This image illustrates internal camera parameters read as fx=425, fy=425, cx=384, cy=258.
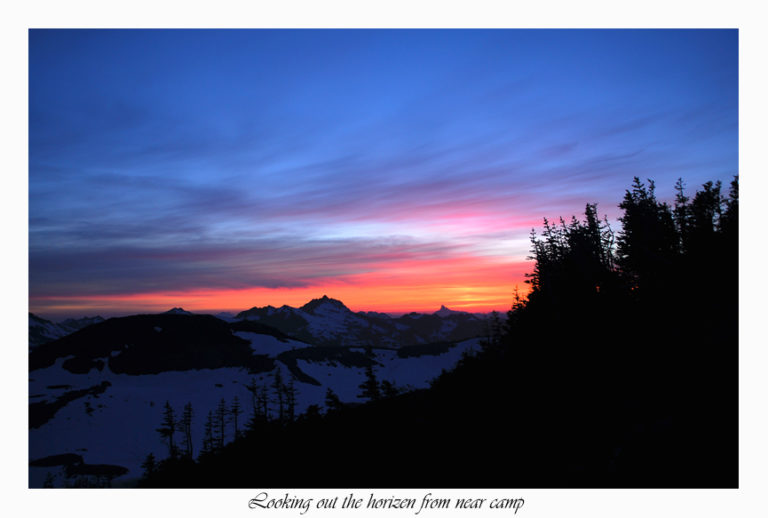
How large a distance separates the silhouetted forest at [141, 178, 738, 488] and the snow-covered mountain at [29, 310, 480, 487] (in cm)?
6105

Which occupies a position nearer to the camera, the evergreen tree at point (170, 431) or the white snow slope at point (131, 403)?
the evergreen tree at point (170, 431)

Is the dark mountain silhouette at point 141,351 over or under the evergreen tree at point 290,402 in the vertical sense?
under

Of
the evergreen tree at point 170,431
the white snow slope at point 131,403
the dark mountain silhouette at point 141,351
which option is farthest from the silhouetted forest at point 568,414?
the dark mountain silhouette at point 141,351

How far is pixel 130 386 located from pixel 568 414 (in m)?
157

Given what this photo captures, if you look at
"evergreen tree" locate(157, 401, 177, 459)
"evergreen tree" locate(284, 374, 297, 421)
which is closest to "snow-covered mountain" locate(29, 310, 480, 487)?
"evergreen tree" locate(157, 401, 177, 459)

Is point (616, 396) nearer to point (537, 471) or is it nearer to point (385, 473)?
point (537, 471)

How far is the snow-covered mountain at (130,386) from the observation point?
86688 mm

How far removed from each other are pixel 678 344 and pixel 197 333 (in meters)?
206

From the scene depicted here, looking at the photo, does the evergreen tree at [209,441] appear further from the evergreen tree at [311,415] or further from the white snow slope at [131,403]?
the evergreen tree at [311,415]

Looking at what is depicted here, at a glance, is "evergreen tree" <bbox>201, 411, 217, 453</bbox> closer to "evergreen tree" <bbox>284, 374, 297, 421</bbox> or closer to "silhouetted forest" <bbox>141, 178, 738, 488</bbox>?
"evergreen tree" <bbox>284, 374, 297, 421</bbox>

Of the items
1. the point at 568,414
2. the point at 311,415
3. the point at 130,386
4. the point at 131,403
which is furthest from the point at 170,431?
the point at 130,386

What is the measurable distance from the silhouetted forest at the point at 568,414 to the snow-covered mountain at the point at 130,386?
200 feet

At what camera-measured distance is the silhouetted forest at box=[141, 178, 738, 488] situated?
14336 millimetres
